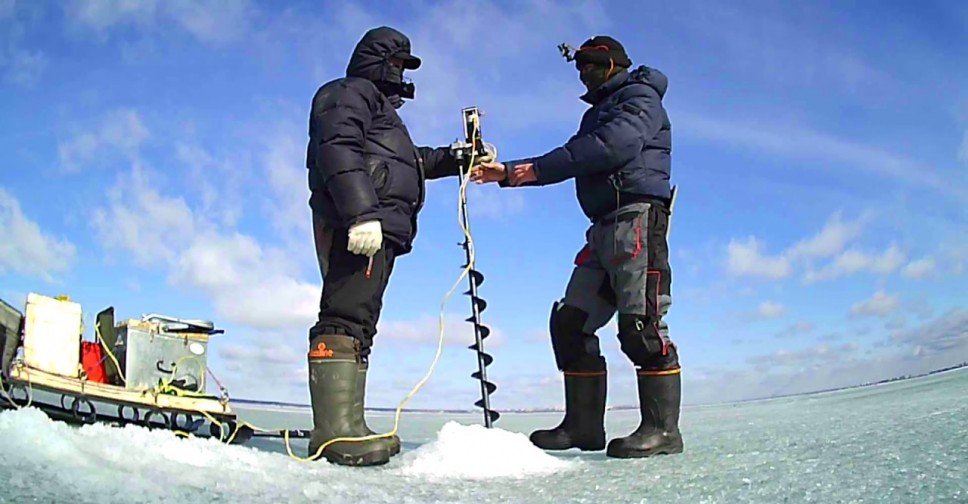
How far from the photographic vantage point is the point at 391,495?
181 cm

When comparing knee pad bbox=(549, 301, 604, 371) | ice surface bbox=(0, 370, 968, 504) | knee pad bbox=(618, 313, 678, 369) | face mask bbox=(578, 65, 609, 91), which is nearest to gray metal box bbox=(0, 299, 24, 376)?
ice surface bbox=(0, 370, 968, 504)

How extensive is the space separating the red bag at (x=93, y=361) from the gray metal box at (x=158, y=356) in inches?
4.2

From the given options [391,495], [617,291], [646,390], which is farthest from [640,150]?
[391,495]

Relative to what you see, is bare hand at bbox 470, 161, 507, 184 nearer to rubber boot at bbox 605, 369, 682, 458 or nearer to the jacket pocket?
the jacket pocket

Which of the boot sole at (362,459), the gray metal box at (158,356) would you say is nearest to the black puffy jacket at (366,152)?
the boot sole at (362,459)

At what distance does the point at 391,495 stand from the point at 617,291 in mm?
1766

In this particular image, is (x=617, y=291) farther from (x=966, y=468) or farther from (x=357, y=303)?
(x=966, y=468)

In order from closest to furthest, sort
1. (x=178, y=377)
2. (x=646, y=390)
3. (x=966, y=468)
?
1. (x=966, y=468)
2. (x=646, y=390)
3. (x=178, y=377)

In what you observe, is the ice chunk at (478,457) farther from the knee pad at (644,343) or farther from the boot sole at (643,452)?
the knee pad at (644,343)

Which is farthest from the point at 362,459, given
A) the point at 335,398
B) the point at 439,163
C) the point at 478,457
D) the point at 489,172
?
the point at 439,163

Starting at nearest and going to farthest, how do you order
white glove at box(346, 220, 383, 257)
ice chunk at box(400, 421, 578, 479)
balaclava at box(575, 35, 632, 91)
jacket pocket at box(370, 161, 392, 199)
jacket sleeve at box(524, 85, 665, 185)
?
ice chunk at box(400, 421, 578, 479) → white glove at box(346, 220, 383, 257) → jacket pocket at box(370, 161, 392, 199) → jacket sleeve at box(524, 85, 665, 185) → balaclava at box(575, 35, 632, 91)

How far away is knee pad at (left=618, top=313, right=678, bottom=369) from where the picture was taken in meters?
3.18

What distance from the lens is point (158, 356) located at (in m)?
3.41

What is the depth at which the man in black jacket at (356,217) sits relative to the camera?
9.27 ft
